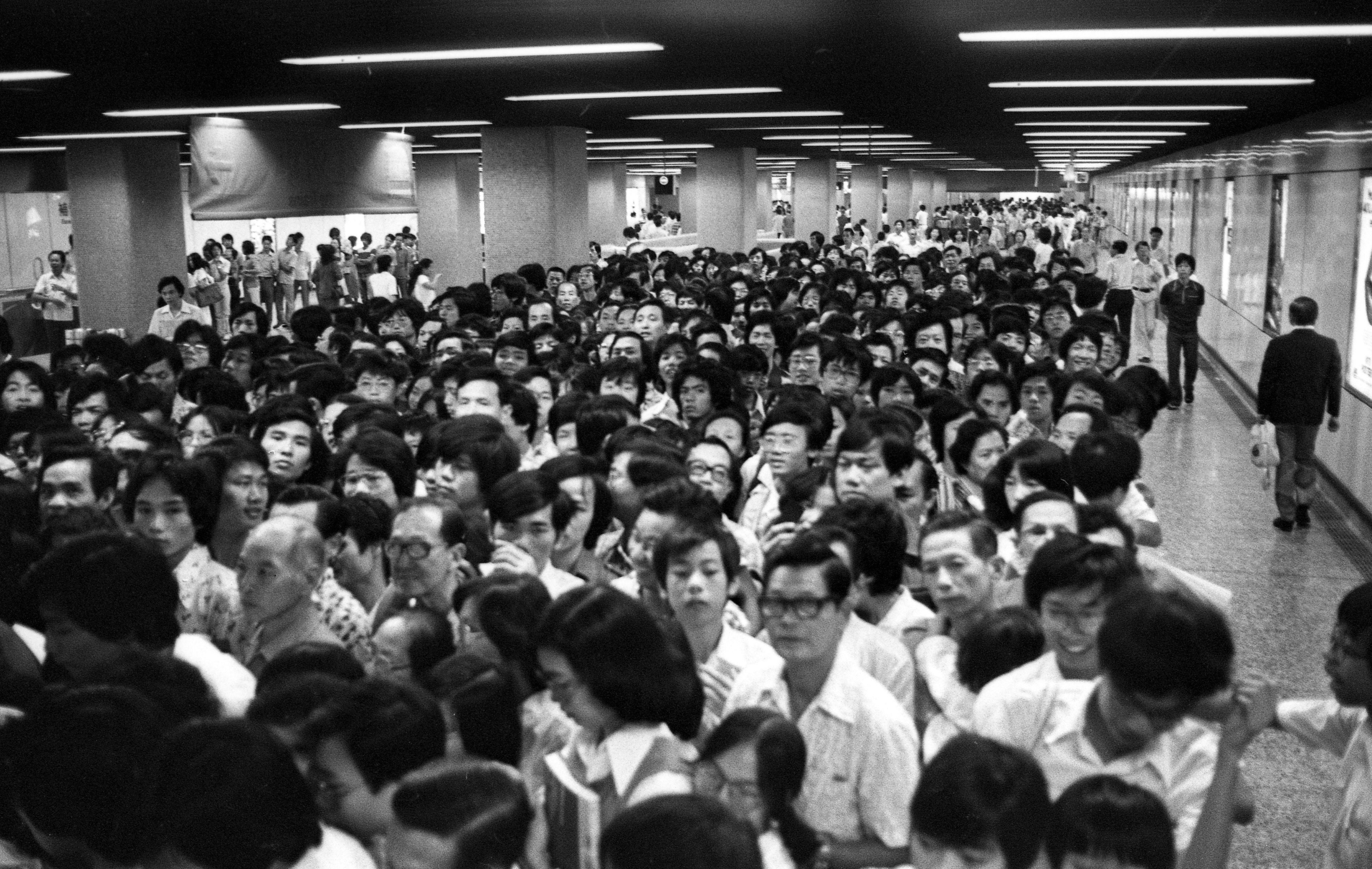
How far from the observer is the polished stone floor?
6.30 metres

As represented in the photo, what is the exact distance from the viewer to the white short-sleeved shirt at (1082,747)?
3463mm

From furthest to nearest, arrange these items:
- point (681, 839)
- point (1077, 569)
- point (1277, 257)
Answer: point (1277, 257)
point (1077, 569)
point (681, 839)

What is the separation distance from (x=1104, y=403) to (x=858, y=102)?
831 centimetres

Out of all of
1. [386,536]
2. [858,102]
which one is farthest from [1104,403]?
[858,102]

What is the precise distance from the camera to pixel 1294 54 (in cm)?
988

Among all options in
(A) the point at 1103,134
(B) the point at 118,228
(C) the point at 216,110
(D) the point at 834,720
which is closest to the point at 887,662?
(D) the point at 834,720

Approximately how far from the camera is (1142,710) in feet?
11.2

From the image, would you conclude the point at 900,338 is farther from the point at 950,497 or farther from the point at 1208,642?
the point at 1208,642

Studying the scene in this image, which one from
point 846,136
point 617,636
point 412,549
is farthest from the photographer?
point 846,136

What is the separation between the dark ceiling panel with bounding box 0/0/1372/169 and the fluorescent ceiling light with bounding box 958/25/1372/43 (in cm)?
19

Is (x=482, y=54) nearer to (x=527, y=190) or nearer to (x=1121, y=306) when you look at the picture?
(x=527, y=190)

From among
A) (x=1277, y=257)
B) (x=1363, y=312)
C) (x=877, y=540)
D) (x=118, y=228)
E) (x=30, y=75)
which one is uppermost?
(x=30, y=75)

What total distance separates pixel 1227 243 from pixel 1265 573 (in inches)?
583

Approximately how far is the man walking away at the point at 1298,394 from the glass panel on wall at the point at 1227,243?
1212cm
